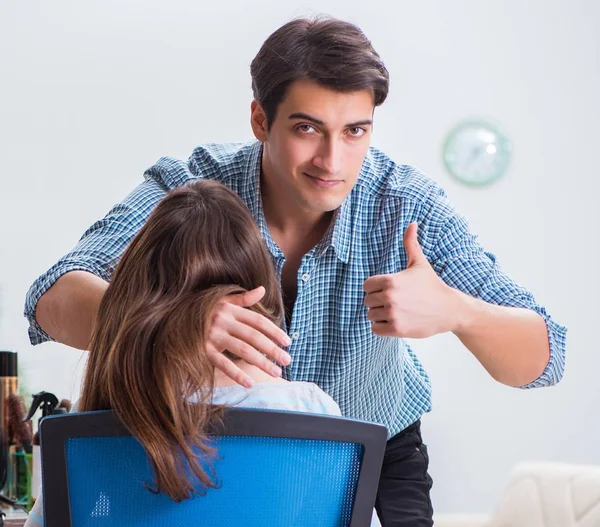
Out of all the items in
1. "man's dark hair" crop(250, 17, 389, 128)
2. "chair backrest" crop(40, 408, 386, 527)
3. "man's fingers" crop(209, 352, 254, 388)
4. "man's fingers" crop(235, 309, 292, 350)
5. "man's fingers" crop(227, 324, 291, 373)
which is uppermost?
"man's dark hair" crop(250, 17, 389, 128)

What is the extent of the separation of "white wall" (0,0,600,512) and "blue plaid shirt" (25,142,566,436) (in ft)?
4.49

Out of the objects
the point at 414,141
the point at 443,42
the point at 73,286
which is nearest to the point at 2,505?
the point at 73,286

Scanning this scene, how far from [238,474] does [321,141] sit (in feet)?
2.78

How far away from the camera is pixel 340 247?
1.69 m

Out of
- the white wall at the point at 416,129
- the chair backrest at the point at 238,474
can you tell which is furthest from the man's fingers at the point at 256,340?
the white wall at the point at 416,129

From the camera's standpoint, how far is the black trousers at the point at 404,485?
177 cm

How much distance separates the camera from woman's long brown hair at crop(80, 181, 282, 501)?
87 cm

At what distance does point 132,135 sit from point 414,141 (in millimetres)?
1009

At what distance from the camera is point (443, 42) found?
3.29 metres

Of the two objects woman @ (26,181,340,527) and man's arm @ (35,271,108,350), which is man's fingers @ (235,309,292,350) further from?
man's arm @ (35,271,108,350)

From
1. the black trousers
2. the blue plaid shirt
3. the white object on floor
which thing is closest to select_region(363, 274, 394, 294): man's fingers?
the blue plaid shirt

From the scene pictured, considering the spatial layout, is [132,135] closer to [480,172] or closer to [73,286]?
[480,172]

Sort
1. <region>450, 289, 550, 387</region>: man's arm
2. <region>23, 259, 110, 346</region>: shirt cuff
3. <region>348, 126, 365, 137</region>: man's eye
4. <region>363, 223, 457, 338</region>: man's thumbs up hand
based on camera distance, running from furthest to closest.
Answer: <region>348, 126, 365, 137</region>: man's eye
<region>23, 259, 110, 346</region>: shirt cuff
<region>450, 289, 550, 387</region>: man's arm
<region>363, 223, 457, 338</region>: man's thumbs up hand

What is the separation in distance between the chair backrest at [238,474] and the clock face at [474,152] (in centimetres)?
248
